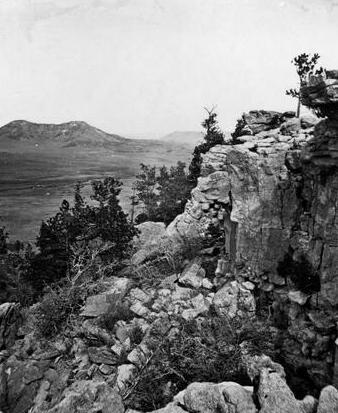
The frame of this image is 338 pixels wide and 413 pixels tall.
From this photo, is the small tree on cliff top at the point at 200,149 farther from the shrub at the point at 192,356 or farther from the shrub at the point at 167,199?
the shrub at the point at 192,356

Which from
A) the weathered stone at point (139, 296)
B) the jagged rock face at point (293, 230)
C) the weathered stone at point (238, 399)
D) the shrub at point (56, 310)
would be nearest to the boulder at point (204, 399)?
the weathered stone at point (238, 399)

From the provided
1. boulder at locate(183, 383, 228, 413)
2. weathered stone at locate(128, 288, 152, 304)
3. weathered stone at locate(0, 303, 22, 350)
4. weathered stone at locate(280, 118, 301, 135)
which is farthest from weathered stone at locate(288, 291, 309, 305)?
weathered stone at locate(0, 303, 22, 350)

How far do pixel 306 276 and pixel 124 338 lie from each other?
506 inches

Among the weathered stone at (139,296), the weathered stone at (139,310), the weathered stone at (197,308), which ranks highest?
the weathered stone at (197,308)

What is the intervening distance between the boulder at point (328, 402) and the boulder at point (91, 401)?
24.8 feet

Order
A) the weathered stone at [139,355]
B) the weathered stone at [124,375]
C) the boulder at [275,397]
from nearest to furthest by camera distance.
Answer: the boulder at [275,397] < the weathered stone at [124,375] < the weathered stone at [139,355]

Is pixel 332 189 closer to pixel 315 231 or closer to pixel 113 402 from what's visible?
pixel 315 231

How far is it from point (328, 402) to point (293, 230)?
41.5 feet

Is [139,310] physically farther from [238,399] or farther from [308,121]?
[308,121]

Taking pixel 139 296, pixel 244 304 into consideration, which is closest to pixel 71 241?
pixel 139 296

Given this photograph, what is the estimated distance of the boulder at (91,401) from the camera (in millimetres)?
13648

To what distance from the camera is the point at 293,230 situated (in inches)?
945

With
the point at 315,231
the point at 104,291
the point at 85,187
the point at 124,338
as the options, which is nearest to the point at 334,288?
the point at 315,231

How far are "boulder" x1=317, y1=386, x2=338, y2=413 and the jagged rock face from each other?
9078mm
